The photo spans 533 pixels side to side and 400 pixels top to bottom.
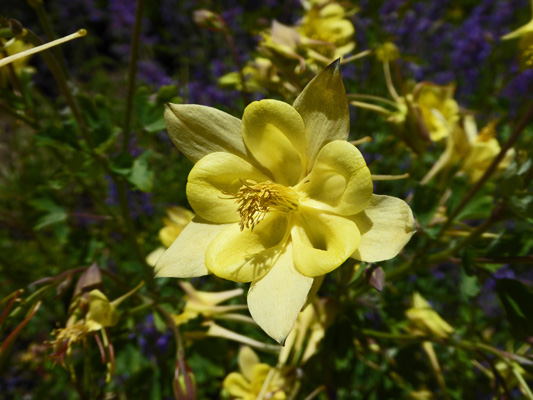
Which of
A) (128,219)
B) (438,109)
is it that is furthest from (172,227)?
(438,109)

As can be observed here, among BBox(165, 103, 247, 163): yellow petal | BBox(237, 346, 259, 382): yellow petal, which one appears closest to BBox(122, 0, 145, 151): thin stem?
BBox(165, 103, 247, 163): yellow petal

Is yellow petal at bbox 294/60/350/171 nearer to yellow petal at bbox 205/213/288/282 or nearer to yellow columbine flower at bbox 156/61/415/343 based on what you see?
yellow columbine flower at bbox 156/61/415/343

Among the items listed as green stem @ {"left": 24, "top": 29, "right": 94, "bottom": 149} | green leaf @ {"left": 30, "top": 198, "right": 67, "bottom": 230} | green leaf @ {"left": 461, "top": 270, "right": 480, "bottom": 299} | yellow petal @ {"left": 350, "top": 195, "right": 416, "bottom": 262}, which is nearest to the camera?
yellow petal @ {"left": 350, "top": 195, "right": 416, "bottom": 262}

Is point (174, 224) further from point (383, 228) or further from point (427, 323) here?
point (427, 323)

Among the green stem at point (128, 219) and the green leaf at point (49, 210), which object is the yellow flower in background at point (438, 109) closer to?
the green stem at point (128, 219)

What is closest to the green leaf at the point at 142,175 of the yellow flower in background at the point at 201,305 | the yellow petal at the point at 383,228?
the yellow flower in background at the point at 201,305

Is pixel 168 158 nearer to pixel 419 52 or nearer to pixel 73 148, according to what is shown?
pixel 73 148
